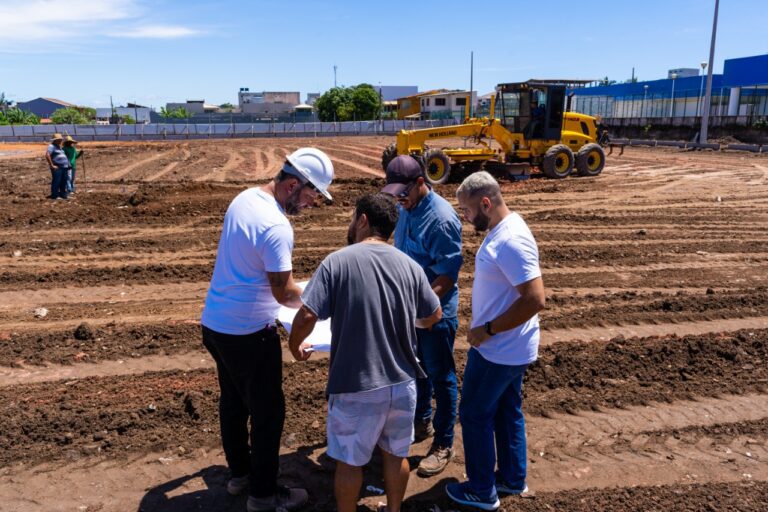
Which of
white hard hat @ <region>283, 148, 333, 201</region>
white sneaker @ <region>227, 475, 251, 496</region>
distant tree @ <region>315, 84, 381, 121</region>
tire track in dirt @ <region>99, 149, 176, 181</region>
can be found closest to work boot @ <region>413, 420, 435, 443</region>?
white sneaker @ <region>227, 475, 251, 496</region>

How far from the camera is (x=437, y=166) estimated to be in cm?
1856

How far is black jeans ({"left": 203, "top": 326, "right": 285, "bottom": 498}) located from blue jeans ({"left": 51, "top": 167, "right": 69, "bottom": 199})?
43.6ft

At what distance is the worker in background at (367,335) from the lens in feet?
9.42

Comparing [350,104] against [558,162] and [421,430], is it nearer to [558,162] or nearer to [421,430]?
[558,162]

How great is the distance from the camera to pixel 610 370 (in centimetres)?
546

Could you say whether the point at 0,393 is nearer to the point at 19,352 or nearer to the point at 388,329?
the point at 19,352

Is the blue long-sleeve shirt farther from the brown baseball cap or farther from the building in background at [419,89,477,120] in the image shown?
the building in background at [419,89,477,120]

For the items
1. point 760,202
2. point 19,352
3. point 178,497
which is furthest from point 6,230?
point 760,202

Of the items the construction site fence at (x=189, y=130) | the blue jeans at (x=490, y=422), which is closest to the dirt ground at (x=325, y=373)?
the blue jeans at (x=490, y=422)

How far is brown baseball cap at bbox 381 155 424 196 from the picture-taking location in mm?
3783

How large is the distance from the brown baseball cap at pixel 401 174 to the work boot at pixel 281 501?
1875 mm

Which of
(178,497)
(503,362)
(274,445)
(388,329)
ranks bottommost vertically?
(178,497)

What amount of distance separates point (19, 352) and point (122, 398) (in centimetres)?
176

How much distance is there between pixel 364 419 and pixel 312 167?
1.31 metres
